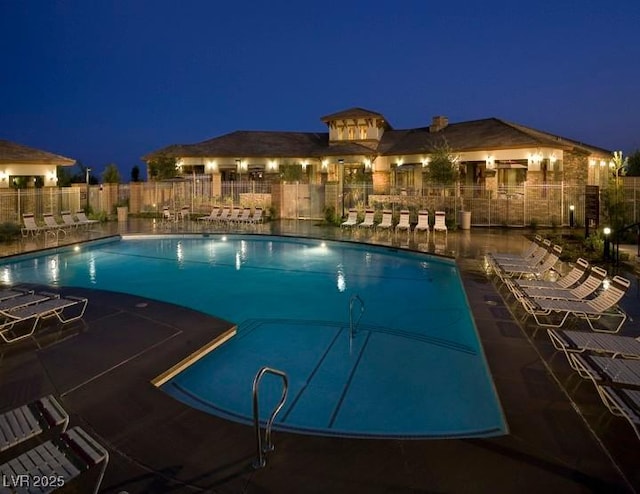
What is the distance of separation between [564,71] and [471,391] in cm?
8902

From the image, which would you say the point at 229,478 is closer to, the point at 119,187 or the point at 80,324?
the point at 80,324

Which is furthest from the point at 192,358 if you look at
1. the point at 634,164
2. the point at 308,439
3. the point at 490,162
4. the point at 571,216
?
the point at 634,164

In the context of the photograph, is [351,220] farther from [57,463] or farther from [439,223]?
[57,463]

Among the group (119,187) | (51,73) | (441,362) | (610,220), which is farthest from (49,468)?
(51,73)

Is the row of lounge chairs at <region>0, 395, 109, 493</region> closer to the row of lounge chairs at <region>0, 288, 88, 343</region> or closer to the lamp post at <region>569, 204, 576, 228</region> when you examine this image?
the row of lounge chairs at <region>0, 288, 88, 343</region>

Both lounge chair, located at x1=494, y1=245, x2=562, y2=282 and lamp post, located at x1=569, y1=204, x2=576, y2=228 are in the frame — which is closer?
lounge chair, located at x1=494, y1=245, x2=562, y2=282

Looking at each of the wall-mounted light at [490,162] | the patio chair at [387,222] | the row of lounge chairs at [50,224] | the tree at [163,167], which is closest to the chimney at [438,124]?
the wall-mounted light at [490,162]

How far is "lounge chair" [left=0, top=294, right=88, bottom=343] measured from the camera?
6586 mm

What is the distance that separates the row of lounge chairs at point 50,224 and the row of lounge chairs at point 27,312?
1123 cm

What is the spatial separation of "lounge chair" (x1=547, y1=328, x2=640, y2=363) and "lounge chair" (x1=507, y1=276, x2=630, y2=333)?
103 cm

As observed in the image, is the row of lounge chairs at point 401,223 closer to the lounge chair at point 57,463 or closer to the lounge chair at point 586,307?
the lounge chair at point 586,307

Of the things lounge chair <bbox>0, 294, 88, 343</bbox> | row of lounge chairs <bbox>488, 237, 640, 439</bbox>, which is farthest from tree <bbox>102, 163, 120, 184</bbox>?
row of lounge chairs <bbox>488, 237, 640, 439</bbox>

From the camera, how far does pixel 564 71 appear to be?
81500 millimetres

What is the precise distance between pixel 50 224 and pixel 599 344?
18162 mm
